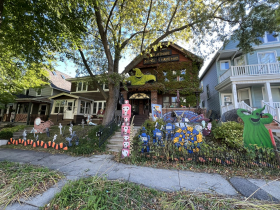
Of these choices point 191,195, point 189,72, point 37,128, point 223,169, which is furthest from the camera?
point 189,72

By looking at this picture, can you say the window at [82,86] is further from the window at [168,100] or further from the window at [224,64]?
the window at [224,64]

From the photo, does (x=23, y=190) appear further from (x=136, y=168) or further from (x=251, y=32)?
(x=251, y=32)

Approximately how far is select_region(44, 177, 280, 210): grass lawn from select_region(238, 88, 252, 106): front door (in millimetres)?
11920

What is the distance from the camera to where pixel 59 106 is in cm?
1449

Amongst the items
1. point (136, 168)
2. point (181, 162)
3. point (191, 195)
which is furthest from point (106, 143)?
point (191, 195)

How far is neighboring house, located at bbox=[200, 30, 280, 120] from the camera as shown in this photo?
30.6 ft

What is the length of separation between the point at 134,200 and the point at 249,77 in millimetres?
12010

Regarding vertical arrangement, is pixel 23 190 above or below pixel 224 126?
below

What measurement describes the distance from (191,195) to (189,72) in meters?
12.0

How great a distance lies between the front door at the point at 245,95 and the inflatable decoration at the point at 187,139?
9931mm

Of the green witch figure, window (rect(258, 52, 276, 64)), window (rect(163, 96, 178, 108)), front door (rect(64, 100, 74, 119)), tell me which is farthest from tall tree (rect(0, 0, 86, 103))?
window (rect(258, 52, 276, 64))

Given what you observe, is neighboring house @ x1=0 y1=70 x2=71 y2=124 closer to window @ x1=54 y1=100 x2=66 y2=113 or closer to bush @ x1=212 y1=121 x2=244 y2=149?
window @ x1=54 y1=100 x2=66 y2=113

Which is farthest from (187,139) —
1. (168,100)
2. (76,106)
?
(76,106)

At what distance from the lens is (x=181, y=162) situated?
429cm
